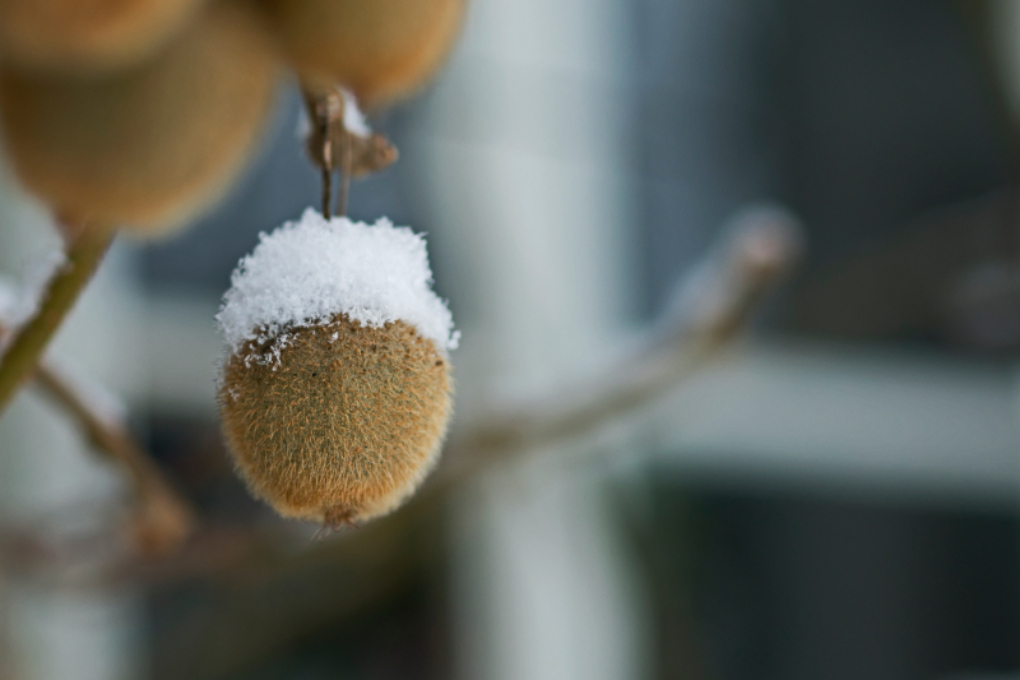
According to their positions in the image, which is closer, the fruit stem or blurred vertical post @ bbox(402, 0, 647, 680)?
the fruit stem

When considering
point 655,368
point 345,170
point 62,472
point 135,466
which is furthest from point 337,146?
point 62,472

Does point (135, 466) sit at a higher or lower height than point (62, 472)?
lower

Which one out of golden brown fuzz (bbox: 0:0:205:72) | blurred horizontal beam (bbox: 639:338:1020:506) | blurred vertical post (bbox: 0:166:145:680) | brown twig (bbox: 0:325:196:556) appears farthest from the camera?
blurred horizontal beam (bbox: 639:338:1020:506)

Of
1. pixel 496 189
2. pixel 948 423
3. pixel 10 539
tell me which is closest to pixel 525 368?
pixel 496 189

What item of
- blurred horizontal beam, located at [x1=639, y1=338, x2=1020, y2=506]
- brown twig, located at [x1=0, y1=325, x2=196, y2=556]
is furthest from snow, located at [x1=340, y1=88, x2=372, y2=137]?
blurred horizontal beam, located at [x1=639, y1=338, x2=1020, y2=506]

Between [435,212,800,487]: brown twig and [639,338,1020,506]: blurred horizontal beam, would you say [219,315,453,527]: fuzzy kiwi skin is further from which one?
[639,338,1020,506]: blurred horizontal beam

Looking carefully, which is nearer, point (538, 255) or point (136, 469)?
point (136, 469)

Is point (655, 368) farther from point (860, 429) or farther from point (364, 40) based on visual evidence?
point (860, 429)

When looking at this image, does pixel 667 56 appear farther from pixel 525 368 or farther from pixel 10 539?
pixel 10 539
